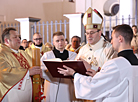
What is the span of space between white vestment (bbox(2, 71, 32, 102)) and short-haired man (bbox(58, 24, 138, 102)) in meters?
1.27

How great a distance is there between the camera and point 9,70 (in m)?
3.48

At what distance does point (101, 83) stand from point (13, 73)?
66.0 inches

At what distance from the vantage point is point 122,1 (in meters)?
11.0

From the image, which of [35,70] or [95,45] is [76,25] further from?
[35,70]

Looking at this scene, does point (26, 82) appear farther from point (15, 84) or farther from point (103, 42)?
point (103, 42)

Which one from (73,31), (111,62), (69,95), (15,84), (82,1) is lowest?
(69,95)

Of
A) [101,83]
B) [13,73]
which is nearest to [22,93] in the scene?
[13,73]

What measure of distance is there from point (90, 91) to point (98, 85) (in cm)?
14

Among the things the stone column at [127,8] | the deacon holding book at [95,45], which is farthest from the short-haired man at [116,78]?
the stone column at [127,8]

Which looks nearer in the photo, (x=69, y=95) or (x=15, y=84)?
(x=15, y=84)

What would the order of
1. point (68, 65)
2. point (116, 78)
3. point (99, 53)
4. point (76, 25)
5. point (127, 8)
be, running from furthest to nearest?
point (127, 8) → point (76, 25) → point (99, 53) → point (68, 65) → point (116, 78)

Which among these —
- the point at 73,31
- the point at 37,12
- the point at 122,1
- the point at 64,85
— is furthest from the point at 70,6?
the point at 64,85

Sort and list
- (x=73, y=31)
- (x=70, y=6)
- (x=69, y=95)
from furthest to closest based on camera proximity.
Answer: (x=70, y=6) → (x=73, y=31) → (x=69, y=95)

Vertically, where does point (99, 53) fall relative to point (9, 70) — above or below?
above
